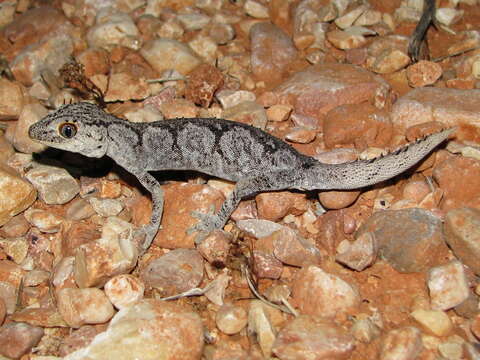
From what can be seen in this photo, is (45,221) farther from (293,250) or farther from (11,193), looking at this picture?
(293,250)

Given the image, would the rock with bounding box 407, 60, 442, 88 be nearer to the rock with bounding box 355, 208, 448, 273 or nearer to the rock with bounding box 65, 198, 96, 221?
the rock with bounding box 355, 208, 448, 273

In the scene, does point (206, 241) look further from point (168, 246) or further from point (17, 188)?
point (17, 188)

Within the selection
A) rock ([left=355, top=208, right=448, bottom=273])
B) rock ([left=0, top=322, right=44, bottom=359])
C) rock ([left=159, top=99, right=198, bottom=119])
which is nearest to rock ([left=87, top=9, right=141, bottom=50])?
rock ([left=159, top=99, right=198, bottom=119])

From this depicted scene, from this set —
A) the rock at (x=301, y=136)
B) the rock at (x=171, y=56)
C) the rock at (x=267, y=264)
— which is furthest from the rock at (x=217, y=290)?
the rock at (x=171, y=56)

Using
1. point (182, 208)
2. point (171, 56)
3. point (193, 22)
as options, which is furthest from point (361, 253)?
point (193, 22)

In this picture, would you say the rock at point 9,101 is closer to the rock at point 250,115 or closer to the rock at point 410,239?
the rock at point 250,115

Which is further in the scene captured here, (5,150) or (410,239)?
(5,150)
